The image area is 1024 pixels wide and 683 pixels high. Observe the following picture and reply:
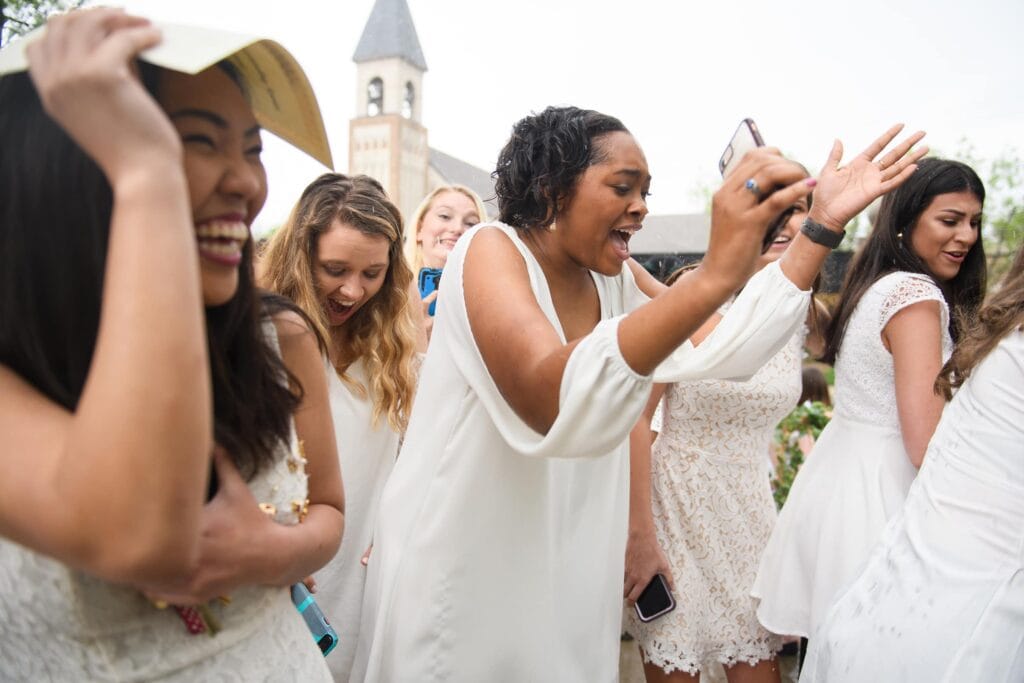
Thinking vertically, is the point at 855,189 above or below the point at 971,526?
Answer: above

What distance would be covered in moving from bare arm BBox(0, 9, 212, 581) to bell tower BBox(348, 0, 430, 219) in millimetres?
47379

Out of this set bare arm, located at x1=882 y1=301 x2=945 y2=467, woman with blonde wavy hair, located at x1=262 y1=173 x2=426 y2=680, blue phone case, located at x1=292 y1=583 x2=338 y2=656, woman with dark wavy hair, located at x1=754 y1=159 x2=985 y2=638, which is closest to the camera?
blue phone case, located at x1=292 y1=583 x2=338 y2=656

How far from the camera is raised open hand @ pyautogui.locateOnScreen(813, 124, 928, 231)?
5.90 ft

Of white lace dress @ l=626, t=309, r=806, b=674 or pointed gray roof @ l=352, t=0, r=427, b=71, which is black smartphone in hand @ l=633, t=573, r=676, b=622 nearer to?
white lace dress @ l=626, t=309, r=806, b=674

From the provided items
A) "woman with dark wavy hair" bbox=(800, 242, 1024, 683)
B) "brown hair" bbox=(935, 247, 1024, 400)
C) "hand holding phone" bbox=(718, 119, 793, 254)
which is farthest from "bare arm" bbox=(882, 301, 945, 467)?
"hand holding phone" bbox=(718, 119, 793, 254)

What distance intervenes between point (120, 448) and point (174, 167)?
1.01ft

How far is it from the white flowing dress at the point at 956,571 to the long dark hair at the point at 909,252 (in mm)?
1113

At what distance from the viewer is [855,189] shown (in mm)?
1876

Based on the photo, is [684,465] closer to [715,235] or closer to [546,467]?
[546,467]

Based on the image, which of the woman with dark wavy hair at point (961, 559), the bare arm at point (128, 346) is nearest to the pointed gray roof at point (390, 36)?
the woman with dark wavy hair at point (961, 559)

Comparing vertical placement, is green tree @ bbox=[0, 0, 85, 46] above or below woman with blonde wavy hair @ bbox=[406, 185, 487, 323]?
above

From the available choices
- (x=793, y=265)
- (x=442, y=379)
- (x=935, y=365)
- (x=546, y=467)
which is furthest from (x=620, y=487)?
(x=935, y=365)

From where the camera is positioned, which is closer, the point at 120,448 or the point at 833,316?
the point at 120,448

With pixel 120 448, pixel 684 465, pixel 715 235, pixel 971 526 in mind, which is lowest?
pixel 684 465
